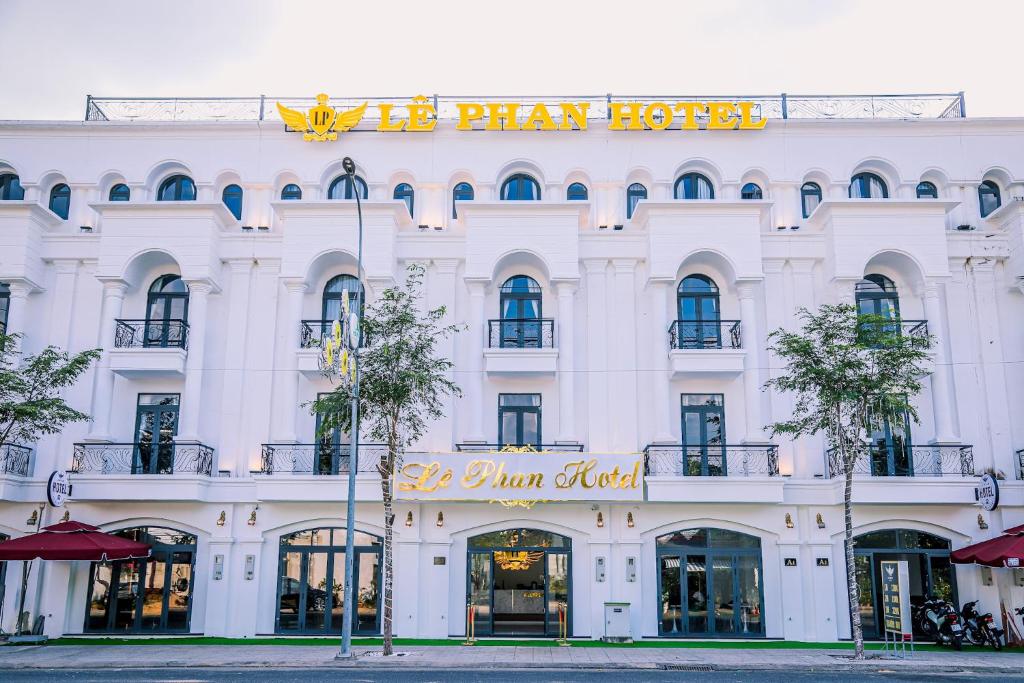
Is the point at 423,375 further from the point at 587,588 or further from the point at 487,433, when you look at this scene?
the point at 587,588

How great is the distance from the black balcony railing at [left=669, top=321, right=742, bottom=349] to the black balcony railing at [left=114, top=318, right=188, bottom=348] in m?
13.3

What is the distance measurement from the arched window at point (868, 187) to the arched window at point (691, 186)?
164 inches

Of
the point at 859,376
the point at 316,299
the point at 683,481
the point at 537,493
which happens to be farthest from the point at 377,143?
the point at 859,376

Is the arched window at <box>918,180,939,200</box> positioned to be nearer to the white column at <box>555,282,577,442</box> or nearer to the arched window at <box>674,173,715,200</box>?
the arched window at <box>674,173,715,200</box>

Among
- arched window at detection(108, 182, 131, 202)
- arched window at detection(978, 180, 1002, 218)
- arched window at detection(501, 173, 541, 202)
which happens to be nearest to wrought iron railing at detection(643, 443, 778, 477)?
arched window at detection(501, 173, 541, 202)

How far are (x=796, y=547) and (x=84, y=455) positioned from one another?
60.5 feet

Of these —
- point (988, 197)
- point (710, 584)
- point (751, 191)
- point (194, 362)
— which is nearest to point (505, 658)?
point (710, 584)

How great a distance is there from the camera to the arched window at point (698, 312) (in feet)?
80.6

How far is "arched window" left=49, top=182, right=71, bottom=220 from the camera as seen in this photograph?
26797 mm

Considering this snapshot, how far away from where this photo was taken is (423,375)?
20.6 metres

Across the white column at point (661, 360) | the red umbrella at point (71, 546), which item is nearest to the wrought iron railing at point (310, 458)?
the red umbrella at point (71, 546)

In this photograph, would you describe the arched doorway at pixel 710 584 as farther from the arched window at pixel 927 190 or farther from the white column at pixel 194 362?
the white column at pixel 194 362

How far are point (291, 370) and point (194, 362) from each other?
8.47 feet

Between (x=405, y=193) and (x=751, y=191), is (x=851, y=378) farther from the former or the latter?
(x=405, y=193)
